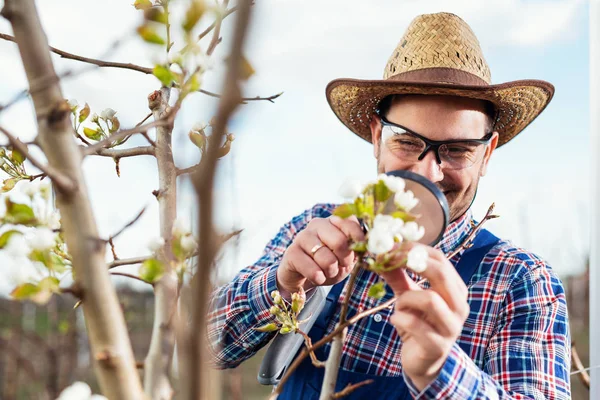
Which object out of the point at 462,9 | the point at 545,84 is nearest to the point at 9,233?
the point at 545,84

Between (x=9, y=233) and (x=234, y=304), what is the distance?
0.95 m

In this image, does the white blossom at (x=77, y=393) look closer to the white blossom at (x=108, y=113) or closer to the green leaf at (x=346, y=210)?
the green leaf at (x=346, y=210)

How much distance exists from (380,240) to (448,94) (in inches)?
36.6

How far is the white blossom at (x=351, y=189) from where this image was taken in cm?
61

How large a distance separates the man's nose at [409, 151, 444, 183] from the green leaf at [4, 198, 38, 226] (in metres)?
0.99

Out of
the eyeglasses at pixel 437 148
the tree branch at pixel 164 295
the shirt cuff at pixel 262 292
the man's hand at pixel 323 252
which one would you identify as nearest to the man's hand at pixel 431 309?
the man's hand at pixel 323 252

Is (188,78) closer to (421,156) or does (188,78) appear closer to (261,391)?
(421,156)

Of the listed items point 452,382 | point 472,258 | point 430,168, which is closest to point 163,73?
point 452,382

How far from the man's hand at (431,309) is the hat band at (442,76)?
0.76 m

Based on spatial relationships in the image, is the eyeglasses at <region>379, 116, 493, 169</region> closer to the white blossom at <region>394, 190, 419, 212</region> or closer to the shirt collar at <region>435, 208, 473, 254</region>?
the shirt collar at <region>435, 208, 473, 254</region>

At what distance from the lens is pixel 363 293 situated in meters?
1.51

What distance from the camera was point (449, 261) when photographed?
112 cm

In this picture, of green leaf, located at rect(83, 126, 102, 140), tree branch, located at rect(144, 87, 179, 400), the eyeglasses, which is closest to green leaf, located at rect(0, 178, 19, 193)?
green leaf, located at rect(83, 126, 102, 140)

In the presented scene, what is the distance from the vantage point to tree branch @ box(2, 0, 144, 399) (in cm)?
39
